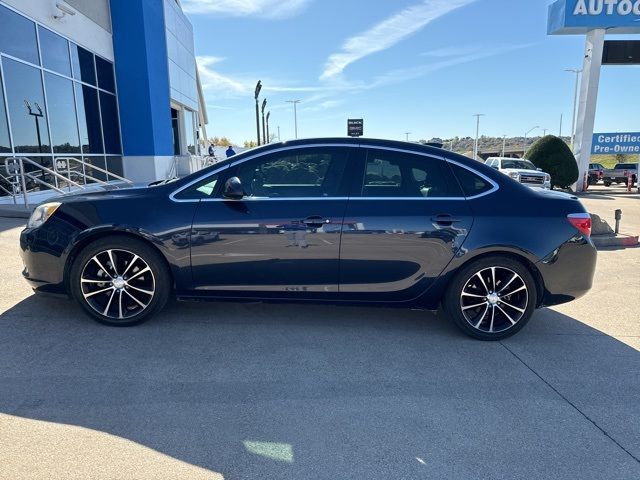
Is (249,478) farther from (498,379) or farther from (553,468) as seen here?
(498,379)

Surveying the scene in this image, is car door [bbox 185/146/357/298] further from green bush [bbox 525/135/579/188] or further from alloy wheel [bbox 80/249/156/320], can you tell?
green bush [bbox 525/135/579/188]

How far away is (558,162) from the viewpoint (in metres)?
23.3

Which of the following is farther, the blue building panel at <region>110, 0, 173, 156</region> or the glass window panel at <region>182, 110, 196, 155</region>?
the glass window panel at <region>182, 110, 196, 155</region>

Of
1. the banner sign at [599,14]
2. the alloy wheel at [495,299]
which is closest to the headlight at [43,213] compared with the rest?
the alloy wheel at [495,299]

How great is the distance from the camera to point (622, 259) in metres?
7.09

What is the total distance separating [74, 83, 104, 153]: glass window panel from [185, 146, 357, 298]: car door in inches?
514

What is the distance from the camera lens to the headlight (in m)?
3.85

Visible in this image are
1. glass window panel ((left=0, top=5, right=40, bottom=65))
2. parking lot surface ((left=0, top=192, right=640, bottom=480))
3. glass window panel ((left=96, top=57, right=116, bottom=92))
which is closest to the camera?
parking lot surface ((left=0, top=192, right=640, bottom=480))

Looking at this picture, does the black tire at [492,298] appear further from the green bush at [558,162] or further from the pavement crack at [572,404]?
the green bush at [558,162]

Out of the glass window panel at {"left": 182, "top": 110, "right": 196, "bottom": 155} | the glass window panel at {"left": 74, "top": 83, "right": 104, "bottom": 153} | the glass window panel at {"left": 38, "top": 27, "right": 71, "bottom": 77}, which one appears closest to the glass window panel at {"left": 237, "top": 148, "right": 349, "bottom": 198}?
the glass window panel at {"left": 38, "top": 27, "right": 71, "bottom": 77}

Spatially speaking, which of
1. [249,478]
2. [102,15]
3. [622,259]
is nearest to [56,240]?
[249,478]

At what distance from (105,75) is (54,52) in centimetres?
351

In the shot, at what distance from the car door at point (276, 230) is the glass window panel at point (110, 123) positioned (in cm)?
1456

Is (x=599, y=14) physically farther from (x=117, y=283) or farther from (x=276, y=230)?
(x=117, y=283)
